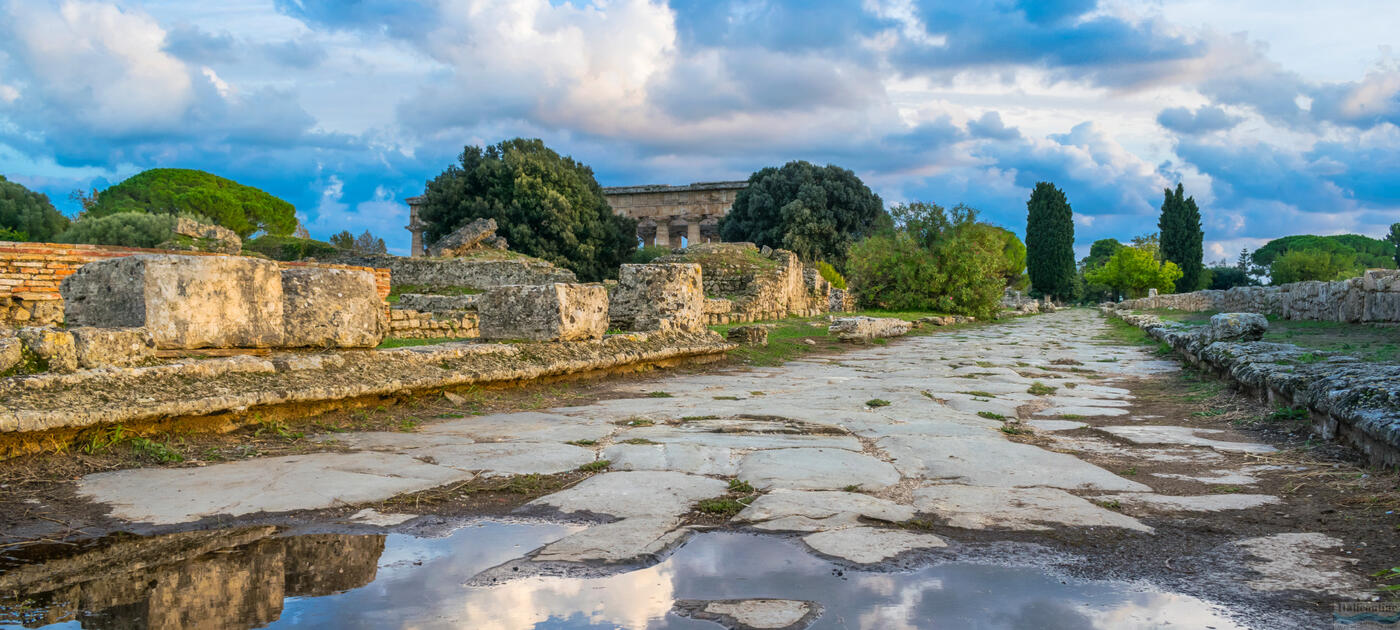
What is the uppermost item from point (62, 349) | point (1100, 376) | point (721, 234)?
point (721, 234)

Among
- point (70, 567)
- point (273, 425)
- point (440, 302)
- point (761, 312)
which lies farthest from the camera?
point (761, 312)

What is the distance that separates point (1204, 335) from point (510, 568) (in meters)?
9.21

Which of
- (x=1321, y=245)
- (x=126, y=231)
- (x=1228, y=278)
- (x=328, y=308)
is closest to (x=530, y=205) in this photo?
(x=126, y=231)

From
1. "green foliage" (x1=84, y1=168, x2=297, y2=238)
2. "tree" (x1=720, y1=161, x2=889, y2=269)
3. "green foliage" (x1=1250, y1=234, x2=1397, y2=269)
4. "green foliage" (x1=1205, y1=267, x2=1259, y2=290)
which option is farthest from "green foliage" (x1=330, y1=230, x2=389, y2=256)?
"green foliage" (x1=1250, y1=234, x2=1397, y2=269)

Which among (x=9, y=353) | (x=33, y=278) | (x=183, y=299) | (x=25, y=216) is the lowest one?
(x=9, y=353)

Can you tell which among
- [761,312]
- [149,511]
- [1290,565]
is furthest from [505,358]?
[761,312]

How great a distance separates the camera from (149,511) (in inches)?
111

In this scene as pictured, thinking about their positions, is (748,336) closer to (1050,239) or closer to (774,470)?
(774,470)

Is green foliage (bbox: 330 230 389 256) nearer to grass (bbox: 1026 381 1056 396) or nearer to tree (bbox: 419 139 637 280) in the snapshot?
tree (bbox: 419 139 637 280)

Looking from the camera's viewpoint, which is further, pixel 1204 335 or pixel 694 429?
pixel 1204 335

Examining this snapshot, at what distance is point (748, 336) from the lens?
36.3 ft

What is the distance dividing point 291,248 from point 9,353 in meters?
22.0

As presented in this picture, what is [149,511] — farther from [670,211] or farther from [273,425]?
[670,211]

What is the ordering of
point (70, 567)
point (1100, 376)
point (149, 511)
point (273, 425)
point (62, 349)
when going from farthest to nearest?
1. point (1100, 376)
2. point (273, 425)
3. point (62, 349)
4. point (149, 511)
5. point (70, 567)
